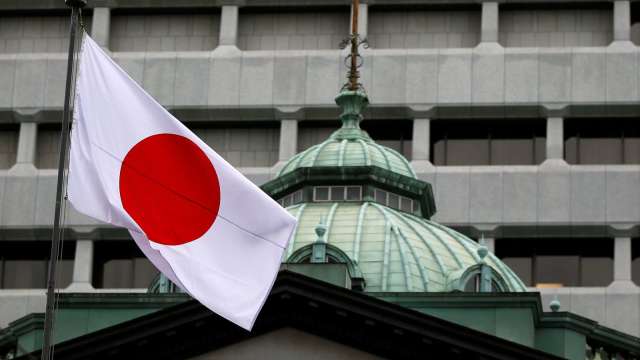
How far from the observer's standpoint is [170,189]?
3356 cm

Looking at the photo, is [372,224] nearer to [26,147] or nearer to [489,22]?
[489,22]

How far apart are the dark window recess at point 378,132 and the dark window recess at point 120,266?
7.62 m

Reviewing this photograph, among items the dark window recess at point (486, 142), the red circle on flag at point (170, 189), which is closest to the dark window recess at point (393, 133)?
the dark window recess at point (486, 142)

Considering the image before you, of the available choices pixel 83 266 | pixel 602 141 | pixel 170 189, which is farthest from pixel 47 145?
pixel 170 189

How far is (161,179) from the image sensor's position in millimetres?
33531

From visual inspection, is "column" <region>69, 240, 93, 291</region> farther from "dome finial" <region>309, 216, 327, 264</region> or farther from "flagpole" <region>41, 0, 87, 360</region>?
"flagpole" <region>41, 0, 87, 360</region>

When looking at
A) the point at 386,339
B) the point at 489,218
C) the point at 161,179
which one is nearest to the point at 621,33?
the point at 489,218

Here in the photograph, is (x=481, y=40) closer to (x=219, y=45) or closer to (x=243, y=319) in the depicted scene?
(x=219, y=45)

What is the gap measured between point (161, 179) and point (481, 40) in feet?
164

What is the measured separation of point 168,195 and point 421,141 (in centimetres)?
4898

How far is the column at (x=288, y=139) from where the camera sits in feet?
268

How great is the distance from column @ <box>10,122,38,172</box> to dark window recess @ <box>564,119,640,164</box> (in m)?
20.5

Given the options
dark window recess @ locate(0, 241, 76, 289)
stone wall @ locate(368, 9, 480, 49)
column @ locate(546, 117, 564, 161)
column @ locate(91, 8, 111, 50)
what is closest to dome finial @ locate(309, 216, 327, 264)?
column @ locate(546, 117, 564, 161)

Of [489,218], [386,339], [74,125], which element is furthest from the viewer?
[489,218]
